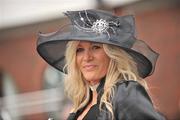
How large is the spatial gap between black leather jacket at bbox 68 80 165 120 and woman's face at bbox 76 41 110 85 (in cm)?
18

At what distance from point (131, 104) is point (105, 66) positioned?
343mm

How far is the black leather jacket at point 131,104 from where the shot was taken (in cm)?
272

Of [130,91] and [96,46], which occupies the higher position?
[96,46]

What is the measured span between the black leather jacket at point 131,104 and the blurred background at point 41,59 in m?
6.15

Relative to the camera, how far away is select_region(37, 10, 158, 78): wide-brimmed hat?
2.97m

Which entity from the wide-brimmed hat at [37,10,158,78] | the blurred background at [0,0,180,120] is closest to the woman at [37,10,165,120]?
the wide-brimmed hat at [37,10,158,78]

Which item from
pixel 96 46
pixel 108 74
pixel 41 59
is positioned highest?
pixel 96 46

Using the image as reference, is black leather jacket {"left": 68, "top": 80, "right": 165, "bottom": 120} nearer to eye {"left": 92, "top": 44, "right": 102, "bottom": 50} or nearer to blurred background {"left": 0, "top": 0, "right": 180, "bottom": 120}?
eye {"left": 92, "top": 44, "right": 102, "bottom": 50}

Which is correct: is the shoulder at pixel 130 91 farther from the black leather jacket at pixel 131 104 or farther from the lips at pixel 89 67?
the lips at pixel 89 67

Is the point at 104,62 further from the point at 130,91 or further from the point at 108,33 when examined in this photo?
the point at 130,91

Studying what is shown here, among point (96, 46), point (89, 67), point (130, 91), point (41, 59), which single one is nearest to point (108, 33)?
point (96, 46)

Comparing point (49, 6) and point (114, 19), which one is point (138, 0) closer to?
point (49, 6)

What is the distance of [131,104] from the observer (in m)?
2.73

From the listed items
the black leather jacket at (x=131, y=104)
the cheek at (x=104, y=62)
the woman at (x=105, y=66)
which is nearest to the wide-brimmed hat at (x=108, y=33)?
the woman at (x=105, y=66)
